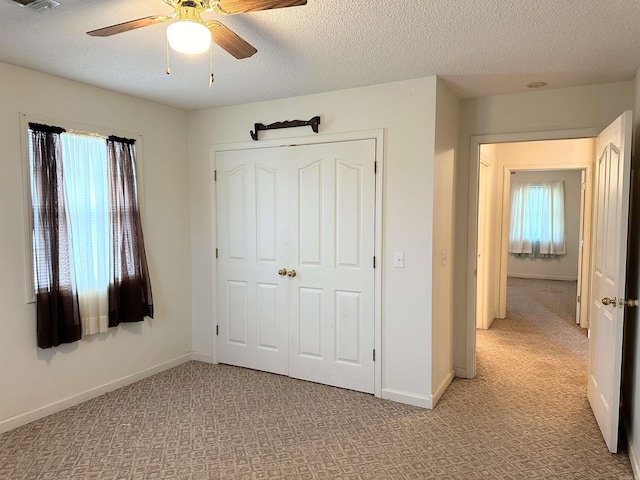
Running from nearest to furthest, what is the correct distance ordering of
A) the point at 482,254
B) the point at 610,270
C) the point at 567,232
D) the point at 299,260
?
the point at 610,270 < the point at 299,260 < the point at 482,254 < the point at 567,232

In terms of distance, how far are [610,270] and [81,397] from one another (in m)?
3.79

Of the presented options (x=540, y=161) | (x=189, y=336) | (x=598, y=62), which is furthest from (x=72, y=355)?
(x=540, y=161)

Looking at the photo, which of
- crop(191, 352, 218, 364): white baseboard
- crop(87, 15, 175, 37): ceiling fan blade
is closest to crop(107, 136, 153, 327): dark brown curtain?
crop(191, 352, 218, 364): white baseboard

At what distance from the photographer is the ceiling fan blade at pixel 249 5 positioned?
1624 mm

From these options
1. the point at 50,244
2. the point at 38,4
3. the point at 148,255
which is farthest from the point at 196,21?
the point at 148,255

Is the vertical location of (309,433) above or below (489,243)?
below

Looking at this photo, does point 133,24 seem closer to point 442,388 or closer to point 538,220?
point 442,388

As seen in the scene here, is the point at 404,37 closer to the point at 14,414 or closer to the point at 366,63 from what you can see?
the point at 366,63

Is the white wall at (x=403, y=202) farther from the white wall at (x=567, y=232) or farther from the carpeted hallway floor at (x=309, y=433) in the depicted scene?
the white wall at (x=567, y=232)

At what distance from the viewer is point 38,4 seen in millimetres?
1934

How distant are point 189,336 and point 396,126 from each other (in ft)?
9.09

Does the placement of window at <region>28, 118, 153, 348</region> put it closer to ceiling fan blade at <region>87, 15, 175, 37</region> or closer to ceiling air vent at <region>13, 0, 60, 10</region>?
ceiling air vent at <region>13, 0, 60, 10</region>

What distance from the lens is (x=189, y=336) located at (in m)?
4.27

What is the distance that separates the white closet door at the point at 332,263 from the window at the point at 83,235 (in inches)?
52.1
